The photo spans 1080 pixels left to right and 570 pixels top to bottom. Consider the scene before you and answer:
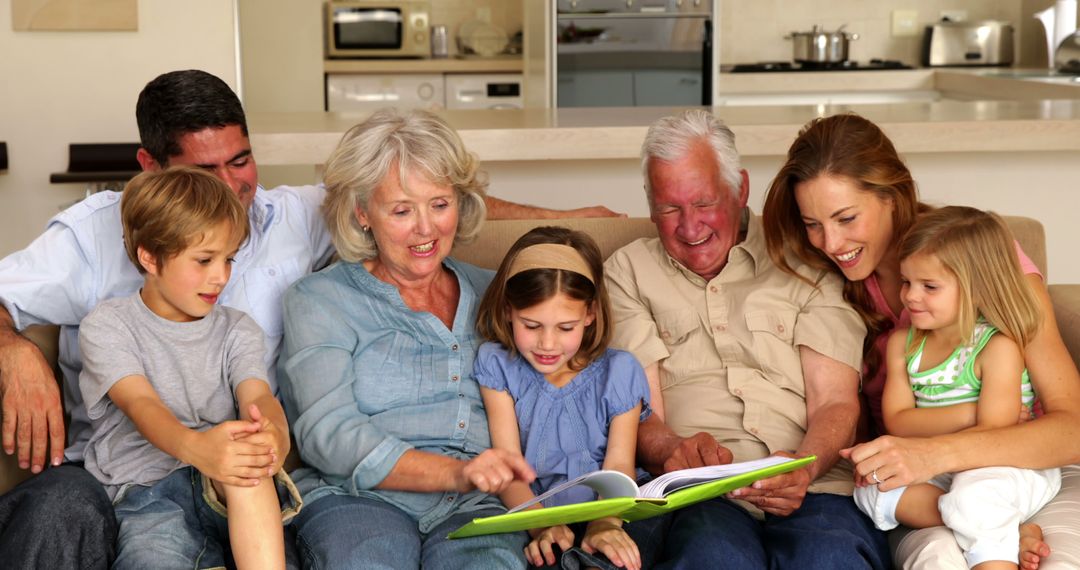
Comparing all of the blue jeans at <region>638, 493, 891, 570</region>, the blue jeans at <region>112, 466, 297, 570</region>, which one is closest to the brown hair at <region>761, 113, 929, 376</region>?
the blue jeans at <region>638, 493, 891, 570</region>

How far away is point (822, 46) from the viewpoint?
245 inches

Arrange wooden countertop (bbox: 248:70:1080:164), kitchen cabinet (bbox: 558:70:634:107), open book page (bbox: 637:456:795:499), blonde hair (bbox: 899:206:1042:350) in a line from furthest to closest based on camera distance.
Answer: kitchen cabinet (bbox: 558:70:634:107) → wooden countertop (bbox: 248:70:1080:164) → blonde hair (bbox: 899:206:1042:350) → open book page (bbox: 637:456:795:499)

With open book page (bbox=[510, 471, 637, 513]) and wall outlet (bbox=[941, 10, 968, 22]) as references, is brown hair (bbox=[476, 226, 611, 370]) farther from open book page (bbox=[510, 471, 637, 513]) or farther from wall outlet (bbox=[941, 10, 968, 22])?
wall outlet (bbox=[941, 10, 968, 22])

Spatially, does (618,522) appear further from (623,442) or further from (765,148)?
(765,148)

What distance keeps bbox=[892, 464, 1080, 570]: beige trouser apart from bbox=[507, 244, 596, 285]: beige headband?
28.1 inches

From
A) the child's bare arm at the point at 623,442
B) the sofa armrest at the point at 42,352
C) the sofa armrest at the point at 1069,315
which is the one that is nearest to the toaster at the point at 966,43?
the sofa armrest at the point at 1069,315

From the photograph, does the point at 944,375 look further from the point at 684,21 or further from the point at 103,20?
the point at 684,21

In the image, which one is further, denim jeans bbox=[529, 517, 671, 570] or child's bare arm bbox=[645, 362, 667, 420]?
child's bare arm bbox=[645, 362, 667, 420]

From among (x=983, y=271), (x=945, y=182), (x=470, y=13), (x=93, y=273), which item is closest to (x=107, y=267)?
(x=93, y=273)

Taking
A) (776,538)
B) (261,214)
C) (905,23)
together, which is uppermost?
(905,23)

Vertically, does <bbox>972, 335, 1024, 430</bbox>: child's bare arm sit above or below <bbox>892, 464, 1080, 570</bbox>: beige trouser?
above

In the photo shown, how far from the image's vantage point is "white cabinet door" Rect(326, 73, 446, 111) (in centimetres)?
680

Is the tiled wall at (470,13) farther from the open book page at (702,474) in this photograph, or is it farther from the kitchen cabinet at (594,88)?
the open book page at (702,474)

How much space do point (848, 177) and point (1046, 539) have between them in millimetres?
705
